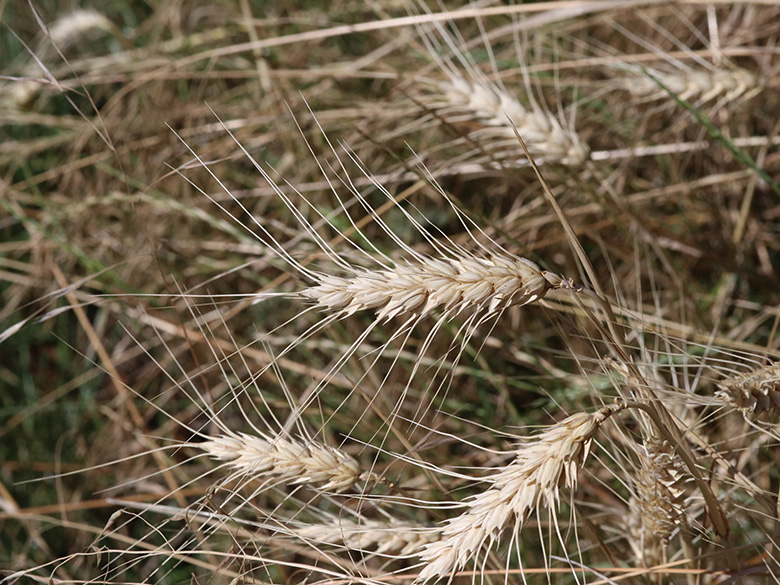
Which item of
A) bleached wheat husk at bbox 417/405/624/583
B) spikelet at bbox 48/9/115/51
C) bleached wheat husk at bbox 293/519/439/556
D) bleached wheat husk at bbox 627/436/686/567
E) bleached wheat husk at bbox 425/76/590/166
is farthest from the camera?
spikelet at bbox 48/9/115/51

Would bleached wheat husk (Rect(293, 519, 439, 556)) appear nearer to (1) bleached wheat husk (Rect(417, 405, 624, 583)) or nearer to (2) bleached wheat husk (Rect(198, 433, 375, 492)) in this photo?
(2) bleached wheat husk (Rect(198, 433, 375, 492))

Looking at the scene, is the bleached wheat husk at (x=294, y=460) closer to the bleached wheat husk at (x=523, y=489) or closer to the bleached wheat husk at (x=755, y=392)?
the bleached wheat husk at (x=523, y=489)

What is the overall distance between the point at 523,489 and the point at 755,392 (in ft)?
0.87

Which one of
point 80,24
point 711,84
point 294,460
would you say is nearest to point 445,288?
point 294,460

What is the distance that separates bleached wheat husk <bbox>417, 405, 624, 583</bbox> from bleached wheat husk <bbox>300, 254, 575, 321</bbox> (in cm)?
14

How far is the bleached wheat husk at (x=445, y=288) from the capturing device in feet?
2.20

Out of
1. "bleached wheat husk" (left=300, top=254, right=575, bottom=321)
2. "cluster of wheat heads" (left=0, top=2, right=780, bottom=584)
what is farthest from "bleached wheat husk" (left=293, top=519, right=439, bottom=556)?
"bleached wheat husk" (left=300, top=254, right=575, bottom=321)

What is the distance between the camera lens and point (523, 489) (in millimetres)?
671

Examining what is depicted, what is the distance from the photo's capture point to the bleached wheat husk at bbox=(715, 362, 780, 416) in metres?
0.71

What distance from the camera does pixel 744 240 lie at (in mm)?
1672

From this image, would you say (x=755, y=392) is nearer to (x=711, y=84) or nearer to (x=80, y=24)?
(x=711, y=84)

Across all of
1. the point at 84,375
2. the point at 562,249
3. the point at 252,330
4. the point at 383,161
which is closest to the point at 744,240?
the point at 562,249

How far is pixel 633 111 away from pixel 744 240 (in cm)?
47

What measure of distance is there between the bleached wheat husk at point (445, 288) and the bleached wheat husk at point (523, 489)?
0.46 ft
